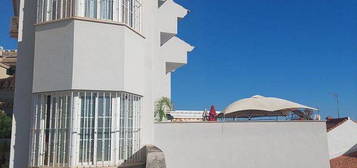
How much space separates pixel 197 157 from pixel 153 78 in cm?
419

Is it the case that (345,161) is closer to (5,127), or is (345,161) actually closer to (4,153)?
(4,153)

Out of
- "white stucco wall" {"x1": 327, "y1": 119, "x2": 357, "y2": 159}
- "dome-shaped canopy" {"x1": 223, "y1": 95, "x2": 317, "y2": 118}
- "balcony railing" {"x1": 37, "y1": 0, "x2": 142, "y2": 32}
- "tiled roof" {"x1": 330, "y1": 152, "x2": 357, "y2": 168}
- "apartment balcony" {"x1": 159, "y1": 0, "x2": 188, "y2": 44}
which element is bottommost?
"tiled roof" {"x1": 330, "y1": 152, "x2": 357, "y2": 168}

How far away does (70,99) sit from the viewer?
1114 cm

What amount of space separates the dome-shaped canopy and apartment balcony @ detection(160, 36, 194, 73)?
6352mm

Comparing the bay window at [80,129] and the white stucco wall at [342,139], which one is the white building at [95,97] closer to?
the bay window at [80,129]

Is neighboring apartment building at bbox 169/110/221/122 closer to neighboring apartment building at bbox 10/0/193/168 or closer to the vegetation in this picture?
neighboring apartment building at bbox 10/0/193/168

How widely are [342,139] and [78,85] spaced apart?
892 inches

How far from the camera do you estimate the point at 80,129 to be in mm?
11047

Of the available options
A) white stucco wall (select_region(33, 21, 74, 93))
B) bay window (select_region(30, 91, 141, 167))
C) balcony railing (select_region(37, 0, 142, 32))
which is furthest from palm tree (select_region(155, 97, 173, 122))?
white stucco wall (select_region(33, 21, 74, 93))

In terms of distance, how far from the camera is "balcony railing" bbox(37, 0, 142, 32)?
11.6 meters

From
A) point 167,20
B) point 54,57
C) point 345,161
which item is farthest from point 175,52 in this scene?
point 345,161

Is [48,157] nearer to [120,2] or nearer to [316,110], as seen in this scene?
[120,2]

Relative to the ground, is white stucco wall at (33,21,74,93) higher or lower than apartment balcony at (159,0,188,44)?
lower

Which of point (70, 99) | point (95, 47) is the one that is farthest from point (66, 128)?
point (95, 47)
